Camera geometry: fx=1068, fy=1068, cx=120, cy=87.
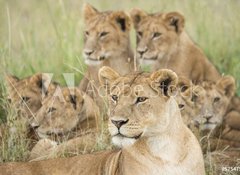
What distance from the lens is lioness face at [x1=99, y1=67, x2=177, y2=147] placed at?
19.5 ft

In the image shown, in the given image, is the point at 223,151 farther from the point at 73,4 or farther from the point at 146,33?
the point at 73,4

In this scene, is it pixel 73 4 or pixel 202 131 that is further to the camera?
pixel 73 4

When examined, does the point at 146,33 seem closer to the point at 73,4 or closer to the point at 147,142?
the point at 147,142

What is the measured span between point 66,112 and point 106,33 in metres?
1.09

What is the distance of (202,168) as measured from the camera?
20.1ft

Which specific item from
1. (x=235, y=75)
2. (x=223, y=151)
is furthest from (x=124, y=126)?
(x=235, y=75)

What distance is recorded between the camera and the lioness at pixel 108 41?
861 centimetres

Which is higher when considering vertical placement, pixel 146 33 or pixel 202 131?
pixel 146 33

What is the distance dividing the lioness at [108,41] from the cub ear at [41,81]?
23.4 inches

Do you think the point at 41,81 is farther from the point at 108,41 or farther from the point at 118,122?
the point at 118,122

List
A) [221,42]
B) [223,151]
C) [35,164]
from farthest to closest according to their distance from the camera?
[221,42], [223,151], [35,164]

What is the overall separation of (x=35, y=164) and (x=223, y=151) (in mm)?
1335

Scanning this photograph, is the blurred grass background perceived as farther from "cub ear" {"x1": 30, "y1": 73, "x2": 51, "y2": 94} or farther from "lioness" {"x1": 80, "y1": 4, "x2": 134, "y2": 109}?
"lioness" {"x1": 80, "y1": 4, "x2": 134, "y2": 109}

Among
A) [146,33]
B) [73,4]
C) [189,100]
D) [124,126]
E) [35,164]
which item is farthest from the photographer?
[73,4]
